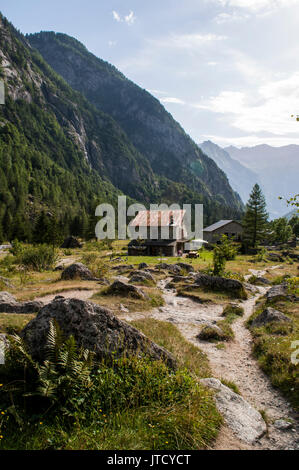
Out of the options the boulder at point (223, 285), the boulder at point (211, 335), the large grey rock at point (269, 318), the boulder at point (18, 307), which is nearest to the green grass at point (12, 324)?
the boulder at point (18, 307)

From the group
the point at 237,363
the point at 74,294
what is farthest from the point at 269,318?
the point at 74,294

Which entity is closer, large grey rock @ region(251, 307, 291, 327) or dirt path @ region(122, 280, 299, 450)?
dirt path @ region(122, 280, 299, 450)

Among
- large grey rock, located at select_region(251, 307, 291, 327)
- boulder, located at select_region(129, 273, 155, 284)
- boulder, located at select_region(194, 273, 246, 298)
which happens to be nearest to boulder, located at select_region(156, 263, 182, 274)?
boulder, located at select_region(129, 273, 155, 284)

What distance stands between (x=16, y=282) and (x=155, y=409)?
19.0 meters

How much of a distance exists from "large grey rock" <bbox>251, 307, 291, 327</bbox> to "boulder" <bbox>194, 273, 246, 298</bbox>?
19.9 feet

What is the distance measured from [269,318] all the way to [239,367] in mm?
4023

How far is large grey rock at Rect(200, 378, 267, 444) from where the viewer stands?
460 cm

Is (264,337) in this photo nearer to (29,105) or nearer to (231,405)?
(231,405)

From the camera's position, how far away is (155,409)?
4594 millimetres

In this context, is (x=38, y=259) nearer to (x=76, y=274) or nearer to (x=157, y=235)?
(x=76, y=274)

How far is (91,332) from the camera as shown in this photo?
5.54 metres

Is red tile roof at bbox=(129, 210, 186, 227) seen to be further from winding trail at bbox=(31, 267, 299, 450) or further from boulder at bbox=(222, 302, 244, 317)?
boulder at bbox=(222, 302, 244, 317)
